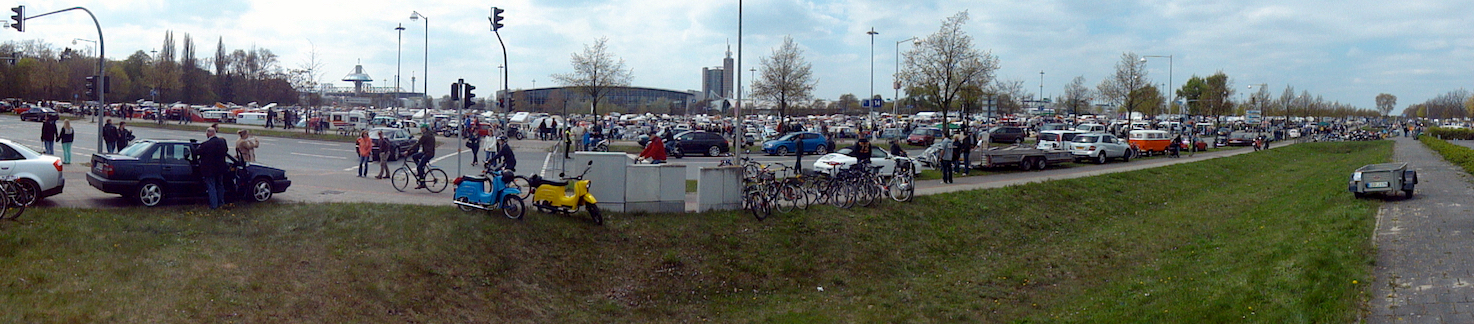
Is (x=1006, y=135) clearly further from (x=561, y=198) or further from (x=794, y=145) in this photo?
(x=561, y=198)

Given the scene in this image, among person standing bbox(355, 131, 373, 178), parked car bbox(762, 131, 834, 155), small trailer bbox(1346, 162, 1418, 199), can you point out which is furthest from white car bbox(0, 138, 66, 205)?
parked car bbox(762, 131, 834, 155)

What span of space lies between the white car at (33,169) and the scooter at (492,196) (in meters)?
5.77

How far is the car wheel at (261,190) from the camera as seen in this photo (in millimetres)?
14438

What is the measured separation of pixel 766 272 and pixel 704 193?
2557 mm

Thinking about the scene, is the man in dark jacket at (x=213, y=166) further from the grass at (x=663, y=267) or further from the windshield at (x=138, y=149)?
the windshield at (x=138, y=149)

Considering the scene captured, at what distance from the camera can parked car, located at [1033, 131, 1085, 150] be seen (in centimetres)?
3616

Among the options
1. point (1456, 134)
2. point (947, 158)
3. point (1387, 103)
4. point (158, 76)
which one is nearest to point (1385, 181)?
point (947, 158)

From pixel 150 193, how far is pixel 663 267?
7655 millimetres

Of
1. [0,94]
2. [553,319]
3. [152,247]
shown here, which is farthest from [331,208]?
[0,94]

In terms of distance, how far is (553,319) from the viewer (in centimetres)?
1084

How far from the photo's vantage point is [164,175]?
13.7 m

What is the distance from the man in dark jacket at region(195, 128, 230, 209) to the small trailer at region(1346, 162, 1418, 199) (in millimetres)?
19603

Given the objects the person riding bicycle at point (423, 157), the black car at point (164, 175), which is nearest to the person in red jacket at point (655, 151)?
the person riding bicycle at point (423, 157)

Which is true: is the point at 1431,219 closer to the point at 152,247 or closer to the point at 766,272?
the point at 766,272
